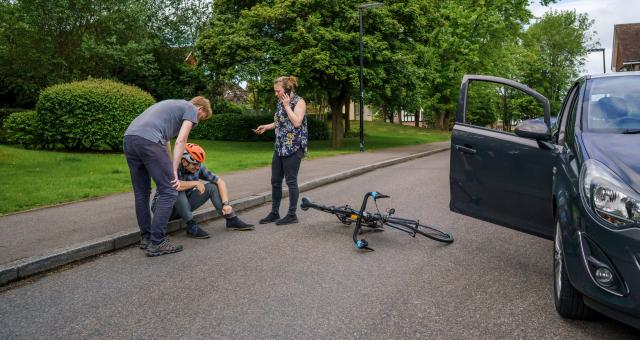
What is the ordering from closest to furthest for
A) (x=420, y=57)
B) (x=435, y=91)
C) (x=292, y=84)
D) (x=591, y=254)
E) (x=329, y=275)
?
(x=591, y=254) → (x=329, y=275) → (x=292, y=84) → (x=420, y=57) → (x=435, y=91)

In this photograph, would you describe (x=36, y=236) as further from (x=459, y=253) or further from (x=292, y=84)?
(x=459, y=253)

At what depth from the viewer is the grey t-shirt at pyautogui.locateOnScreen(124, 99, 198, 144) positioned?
211 inches

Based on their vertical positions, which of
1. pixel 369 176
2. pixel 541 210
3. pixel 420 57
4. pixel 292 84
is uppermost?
pixel 420 57

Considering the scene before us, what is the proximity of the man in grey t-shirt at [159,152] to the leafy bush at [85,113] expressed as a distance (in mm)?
13331

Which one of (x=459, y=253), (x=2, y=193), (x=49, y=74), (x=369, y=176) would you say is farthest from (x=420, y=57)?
(x=459, y=253)

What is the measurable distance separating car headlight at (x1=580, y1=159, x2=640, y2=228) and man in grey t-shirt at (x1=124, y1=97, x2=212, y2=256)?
144 inches

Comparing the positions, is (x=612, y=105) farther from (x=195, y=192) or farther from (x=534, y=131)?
(x=195, y=192)

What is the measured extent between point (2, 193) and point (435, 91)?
37108 millimetres

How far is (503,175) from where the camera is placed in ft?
15.2

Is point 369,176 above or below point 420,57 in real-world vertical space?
below

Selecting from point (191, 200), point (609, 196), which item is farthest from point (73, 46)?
point (609, 196)

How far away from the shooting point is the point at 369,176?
13.9m

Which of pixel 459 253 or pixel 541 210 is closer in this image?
pixel 541 210

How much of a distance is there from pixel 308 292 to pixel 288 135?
3048 millimetres
